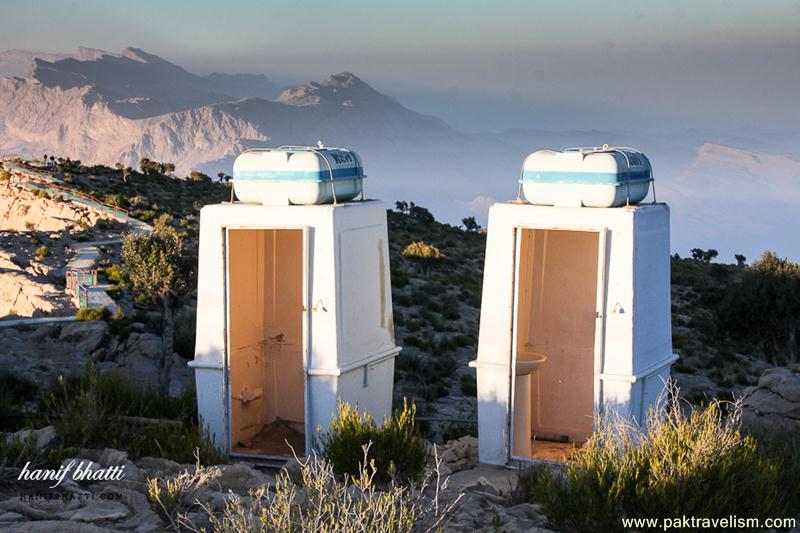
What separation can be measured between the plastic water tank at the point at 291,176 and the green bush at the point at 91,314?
9470 mm

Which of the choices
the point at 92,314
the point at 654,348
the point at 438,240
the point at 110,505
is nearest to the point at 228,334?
the point at 110,505

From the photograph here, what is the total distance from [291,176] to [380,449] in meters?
2.82

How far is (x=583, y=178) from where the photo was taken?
8719mm

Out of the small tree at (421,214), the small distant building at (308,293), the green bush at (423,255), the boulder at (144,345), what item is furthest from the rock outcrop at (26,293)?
the small tree at (421,214)

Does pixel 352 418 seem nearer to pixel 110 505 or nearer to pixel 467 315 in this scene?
pixel 110 505

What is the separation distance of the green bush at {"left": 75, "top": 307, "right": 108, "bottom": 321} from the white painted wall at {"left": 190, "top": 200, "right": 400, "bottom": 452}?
919cm

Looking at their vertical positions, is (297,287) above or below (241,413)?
above

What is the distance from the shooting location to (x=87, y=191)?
43.7m

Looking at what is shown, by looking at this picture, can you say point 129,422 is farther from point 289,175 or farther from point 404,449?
point 404,449

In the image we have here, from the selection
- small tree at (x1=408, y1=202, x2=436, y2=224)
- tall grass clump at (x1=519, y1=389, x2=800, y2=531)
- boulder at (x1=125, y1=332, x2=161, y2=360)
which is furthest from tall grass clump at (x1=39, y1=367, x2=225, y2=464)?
small tree at (x1=408, y1=202, x2=436, y2=224)

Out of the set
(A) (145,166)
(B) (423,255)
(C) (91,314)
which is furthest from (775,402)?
(A) (145,166)

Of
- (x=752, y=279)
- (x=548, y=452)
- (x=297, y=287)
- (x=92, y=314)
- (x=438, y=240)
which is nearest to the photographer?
(x=548, y=452)

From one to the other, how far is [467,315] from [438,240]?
1451 centimetres

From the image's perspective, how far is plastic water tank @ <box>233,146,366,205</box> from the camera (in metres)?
9.12
